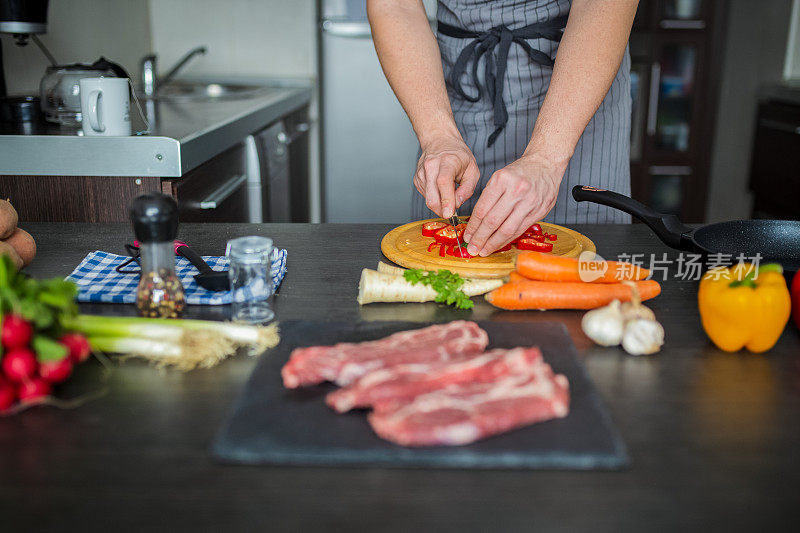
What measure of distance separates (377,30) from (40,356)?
1.10 meters

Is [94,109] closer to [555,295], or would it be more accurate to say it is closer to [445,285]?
[445,285]

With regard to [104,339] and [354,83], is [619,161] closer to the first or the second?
[104,339]

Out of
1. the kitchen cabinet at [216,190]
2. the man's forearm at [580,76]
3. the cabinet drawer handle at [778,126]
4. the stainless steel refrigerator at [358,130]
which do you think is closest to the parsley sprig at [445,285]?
the man's forearm at [580,76]

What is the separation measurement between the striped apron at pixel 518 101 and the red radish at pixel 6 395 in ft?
A: 3.63

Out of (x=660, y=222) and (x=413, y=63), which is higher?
(x=413, y=63)

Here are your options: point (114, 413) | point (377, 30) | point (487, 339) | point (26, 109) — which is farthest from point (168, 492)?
point (26, 109)

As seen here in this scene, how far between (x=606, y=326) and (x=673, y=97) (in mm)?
3489

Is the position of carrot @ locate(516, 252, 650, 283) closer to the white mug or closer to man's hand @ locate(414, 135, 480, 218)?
man's hand @ locate(414, 135, 480, 218)

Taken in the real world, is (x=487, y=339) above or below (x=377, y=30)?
below

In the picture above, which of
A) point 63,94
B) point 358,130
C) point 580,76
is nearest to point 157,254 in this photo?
point 580,76

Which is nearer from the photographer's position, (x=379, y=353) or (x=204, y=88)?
(x=379, y=353)

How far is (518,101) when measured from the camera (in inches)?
65.4

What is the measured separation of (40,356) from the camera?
68 centimetres

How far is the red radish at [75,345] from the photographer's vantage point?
0.71 metres
